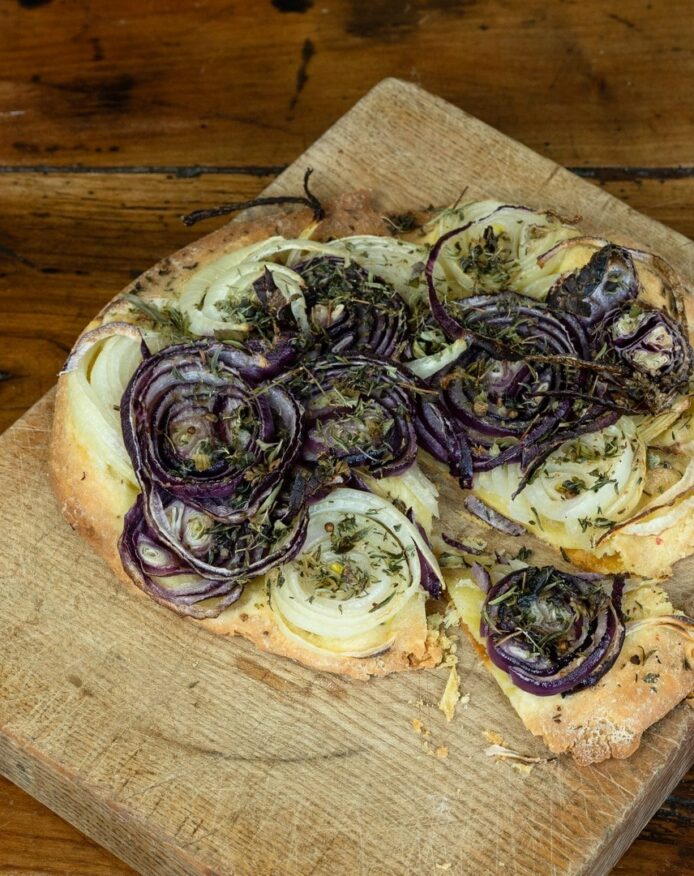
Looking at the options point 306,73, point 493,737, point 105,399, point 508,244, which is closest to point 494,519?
point 493,737

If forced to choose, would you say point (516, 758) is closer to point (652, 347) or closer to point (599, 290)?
point (652, 347)

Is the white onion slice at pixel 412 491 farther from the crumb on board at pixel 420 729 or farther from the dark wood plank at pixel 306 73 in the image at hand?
the dark wood plank at pixel 306 73

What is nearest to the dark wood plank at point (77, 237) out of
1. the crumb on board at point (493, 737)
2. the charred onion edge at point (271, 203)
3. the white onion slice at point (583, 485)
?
the charred onion edge at point (271, 203)

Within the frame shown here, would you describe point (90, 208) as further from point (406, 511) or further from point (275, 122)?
point (406, 511)

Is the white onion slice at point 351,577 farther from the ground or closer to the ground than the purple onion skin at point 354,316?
closer to the ground

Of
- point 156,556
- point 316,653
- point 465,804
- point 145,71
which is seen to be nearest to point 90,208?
point 145,71
